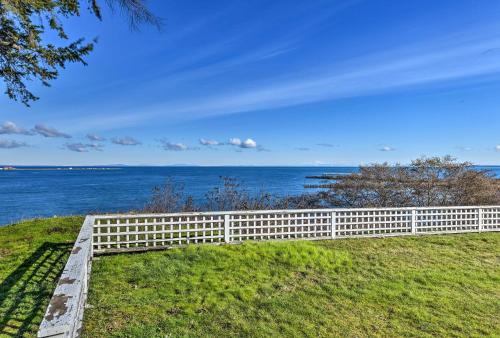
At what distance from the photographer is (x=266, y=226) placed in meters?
7.91

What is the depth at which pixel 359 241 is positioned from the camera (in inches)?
→ 319

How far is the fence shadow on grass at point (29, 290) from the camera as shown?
3544 mm

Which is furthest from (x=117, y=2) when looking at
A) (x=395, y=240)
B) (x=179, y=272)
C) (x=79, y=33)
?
(x=395, y=240)

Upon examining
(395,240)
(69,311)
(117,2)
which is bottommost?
(395,240)

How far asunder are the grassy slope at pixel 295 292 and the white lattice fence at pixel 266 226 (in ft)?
2.09

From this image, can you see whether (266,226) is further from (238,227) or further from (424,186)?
(424,186)

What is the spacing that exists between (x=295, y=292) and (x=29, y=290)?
13.3ft

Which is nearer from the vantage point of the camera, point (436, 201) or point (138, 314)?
point (138, 314)

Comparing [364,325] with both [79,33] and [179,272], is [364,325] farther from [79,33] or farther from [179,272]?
[79,33]

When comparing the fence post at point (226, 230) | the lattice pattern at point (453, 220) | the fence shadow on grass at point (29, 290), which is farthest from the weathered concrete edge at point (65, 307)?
the lattice pattern at point (453, 220)

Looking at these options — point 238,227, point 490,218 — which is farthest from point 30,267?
point 490,218

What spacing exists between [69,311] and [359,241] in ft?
24.7

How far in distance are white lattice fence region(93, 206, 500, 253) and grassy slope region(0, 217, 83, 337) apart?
0.93 meters

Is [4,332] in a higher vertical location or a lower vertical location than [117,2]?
lower
